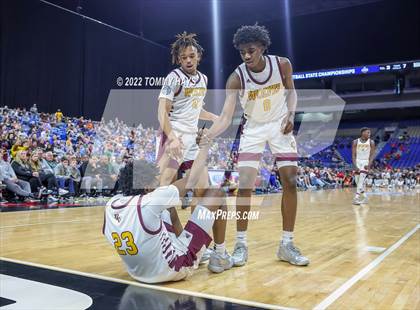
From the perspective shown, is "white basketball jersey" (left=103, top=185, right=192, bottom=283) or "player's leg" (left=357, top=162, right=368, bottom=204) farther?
"player's leg" (left=357, top=162, right=368, bottom=204)

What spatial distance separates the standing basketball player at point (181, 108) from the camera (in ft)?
8.62

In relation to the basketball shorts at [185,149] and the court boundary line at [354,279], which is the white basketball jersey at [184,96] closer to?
the basketball shorts at [185,149]

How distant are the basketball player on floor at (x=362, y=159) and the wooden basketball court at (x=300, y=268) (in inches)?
124

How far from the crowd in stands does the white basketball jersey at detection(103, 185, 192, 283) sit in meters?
5.46

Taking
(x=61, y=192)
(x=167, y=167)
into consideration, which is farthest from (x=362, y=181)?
(x=167, y=167)

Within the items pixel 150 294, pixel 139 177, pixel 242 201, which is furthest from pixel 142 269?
pixel 242 201

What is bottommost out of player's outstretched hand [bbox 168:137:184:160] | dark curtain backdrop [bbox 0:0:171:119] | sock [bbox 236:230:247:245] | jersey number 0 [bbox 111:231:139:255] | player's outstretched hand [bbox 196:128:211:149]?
sock [bbox 236:230:247:245]

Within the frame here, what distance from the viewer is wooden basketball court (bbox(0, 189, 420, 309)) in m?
1.95

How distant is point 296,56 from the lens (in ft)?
69.1

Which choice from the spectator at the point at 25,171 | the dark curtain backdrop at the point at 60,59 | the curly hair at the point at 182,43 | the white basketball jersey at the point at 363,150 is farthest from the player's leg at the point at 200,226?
the dark curtain backdrop at the point at 60,59

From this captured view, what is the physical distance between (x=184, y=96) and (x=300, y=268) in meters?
1.40

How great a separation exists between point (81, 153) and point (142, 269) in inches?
325

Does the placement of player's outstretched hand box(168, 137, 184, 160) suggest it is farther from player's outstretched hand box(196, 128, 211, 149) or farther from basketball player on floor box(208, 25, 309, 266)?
basketball player on floor box(208, 25, 309, 266)

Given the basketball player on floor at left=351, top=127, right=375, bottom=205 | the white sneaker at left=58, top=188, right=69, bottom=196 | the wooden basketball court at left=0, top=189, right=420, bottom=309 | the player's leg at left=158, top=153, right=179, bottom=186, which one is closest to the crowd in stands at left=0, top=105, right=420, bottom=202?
the white sneaker at left=58, top=188, right=69, bottom=196
